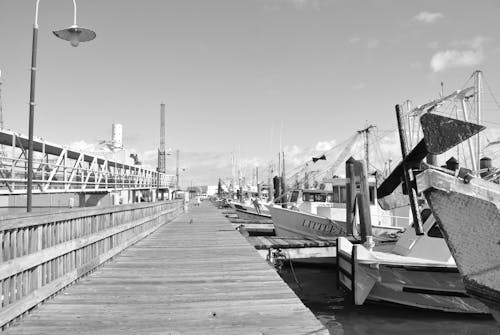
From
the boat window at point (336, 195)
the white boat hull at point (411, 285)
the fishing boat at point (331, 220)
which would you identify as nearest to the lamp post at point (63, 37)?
the white boat hull at point (411, 285)

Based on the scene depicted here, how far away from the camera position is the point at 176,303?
18.9 ft

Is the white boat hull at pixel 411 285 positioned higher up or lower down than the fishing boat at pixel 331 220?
lower down

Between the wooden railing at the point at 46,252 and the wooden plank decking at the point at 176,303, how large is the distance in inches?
7.3

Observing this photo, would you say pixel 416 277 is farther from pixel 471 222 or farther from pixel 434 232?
pixel 471 222

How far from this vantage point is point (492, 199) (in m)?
5.41

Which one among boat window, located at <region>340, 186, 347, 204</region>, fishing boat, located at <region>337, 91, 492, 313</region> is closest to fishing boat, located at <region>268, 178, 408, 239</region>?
boat window, located at <region>340, 186, 347, 204</region>

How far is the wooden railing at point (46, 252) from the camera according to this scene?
4.58 meters

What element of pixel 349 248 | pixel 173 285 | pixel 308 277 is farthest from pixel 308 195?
pixel 173 285

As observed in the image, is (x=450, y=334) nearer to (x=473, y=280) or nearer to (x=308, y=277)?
(x=473, y=280)

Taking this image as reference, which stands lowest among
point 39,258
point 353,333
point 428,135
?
point 353,333

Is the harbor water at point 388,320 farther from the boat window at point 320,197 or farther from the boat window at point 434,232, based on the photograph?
the boat window at point 320,197

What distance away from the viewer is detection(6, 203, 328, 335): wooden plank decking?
4688 millimetres

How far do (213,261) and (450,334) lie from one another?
5.45 meters

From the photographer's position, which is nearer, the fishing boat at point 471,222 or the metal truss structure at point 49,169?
the fishing boat at point 471,222
